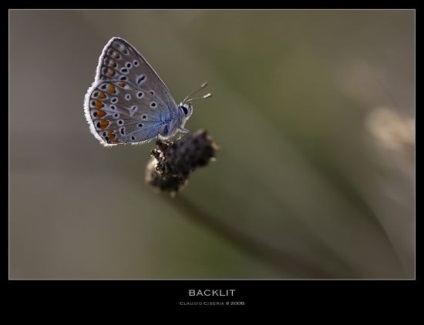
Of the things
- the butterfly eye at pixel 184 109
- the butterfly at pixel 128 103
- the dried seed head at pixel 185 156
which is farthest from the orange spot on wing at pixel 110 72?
the dried seed head at pixel 185 156

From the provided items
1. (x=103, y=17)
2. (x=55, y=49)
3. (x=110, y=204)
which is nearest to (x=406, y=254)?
(x=110, y=204)


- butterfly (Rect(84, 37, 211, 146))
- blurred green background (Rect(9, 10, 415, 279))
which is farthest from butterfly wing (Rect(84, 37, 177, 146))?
blurred green background (Rect(9, 10, 415, 279))

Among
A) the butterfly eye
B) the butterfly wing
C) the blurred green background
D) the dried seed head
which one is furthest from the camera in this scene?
the blurred green background

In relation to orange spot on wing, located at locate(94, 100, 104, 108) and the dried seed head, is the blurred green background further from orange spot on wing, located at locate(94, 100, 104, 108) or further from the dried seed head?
orange spot on wing, located at locate(94, 100, 104, 108)

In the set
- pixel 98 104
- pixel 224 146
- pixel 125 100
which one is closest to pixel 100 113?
pixel 98 104

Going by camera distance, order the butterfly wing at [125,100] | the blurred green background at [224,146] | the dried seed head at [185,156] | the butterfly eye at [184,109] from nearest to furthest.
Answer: the dried seed head at [185,156] → the butterfly wing at [125,100] → the butterfly eye at [184,109] → the blurred green background at [224,146]

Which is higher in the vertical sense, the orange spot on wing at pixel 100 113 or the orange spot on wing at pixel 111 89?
the orange spot on wing at pixel 111 89

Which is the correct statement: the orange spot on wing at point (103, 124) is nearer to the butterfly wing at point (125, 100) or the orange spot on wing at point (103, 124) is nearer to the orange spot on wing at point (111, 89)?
the butterfly wing at point (125, 100)
